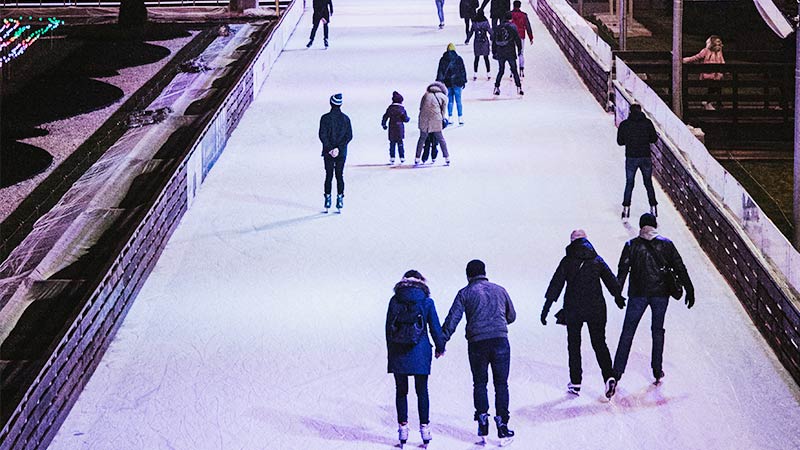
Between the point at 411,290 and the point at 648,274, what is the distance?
6.98 feet

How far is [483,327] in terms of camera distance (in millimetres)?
10836

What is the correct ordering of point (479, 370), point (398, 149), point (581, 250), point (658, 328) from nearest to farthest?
1. point (479, 370)
2. point (581, 250)
3. point (658, 328)
4. point (398, 149)

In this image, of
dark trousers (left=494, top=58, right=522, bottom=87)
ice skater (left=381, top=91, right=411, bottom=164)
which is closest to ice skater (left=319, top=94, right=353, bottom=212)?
Answer: ice skater (left=381, top=91, right=411, bottom=164)

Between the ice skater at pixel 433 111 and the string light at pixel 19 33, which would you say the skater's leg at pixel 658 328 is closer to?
the ice skater at pixel 433 111

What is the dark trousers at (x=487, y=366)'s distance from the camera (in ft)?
35.8

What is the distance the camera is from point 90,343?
41.5ft

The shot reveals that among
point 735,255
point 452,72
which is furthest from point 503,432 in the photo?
point 452,72

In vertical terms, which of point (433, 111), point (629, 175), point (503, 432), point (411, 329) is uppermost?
point (411, 329)

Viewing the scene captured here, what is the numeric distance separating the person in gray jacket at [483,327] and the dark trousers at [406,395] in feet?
1.14

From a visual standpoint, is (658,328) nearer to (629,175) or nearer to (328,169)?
(629,175)

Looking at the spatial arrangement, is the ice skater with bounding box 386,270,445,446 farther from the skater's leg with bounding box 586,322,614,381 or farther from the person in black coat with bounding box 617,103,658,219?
the person in black coat with bounding box 617,103,658,219

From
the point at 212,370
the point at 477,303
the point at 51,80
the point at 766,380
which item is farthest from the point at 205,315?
the point at 51,80

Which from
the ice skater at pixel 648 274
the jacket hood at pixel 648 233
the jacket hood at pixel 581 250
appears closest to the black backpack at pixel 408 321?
the jacket hood at pixel 581 250

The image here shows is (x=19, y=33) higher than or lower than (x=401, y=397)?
lower
